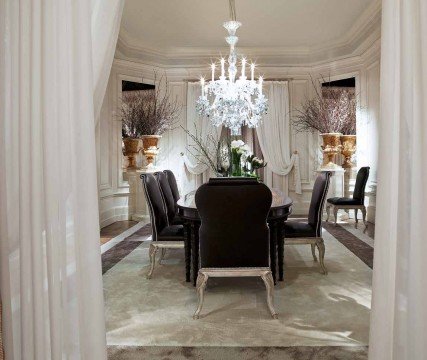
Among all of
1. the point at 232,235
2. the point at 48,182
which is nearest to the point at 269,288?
the point at 232,235

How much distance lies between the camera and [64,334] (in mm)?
1432

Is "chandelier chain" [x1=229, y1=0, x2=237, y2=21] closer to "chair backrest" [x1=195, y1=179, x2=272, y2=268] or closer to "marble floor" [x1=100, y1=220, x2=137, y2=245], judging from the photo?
"chair backrest" [x1=195, y1=179, x2=272, y2=268]

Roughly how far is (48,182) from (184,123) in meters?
6.10

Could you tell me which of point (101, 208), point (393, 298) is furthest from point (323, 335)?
point (101, 208)

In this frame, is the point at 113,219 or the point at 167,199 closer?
the point at 167,199

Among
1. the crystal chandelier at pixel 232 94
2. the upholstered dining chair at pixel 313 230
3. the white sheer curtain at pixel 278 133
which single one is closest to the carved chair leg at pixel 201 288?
the upholstered dining chair at pixel 313 230

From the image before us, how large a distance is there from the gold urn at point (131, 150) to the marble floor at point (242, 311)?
312cm

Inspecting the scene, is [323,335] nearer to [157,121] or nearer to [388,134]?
[388,134]

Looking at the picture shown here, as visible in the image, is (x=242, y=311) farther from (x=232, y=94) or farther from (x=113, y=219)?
(x=113, y=219)

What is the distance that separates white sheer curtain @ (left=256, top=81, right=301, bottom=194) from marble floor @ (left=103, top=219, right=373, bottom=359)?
11.2 feet

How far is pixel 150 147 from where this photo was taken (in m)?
6.74

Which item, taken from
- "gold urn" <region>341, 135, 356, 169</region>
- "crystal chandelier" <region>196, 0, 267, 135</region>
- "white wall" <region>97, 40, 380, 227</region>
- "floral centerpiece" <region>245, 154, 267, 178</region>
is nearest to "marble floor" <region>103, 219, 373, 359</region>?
"floral centerpiece" <region>245, 154, 267, 178</region>

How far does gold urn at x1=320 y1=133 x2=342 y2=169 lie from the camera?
6578mm

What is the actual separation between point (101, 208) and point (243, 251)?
13.6 feet
